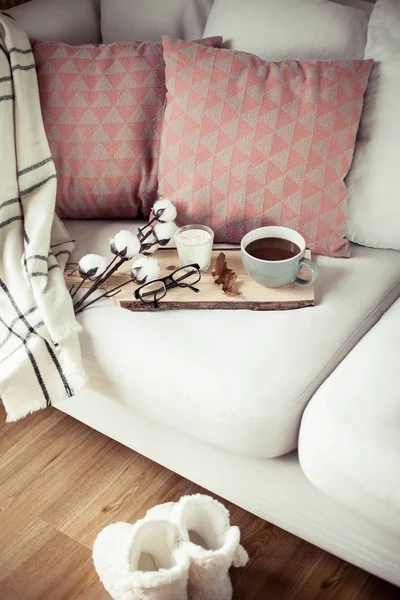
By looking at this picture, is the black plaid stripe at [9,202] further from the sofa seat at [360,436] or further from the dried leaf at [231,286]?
the sofa seat at [360,436]

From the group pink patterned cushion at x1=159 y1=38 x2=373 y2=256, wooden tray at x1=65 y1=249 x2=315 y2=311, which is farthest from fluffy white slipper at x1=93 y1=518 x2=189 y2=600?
pink patterned cushion at x1=159 y1=38 x2=373 y2=256

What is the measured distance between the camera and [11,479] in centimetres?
147

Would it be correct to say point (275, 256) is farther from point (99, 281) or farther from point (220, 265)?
point (99, 281)

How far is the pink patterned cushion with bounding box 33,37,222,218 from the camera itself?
1.43 metres

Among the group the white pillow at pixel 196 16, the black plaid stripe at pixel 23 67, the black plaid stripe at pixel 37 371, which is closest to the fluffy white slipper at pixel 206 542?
the black plaid stripe at pixel 37 371

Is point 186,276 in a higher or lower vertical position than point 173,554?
higher

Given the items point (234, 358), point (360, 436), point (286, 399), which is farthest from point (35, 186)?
point (360, 436)

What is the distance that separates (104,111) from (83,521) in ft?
3.05

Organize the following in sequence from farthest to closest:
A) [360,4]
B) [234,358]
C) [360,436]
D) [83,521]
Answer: [360,4] → [83,521] → [234,358] → [360,436]

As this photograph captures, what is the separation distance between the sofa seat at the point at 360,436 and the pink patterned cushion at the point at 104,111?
678mm

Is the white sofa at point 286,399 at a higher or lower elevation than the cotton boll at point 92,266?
lower

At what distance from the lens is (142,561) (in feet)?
3.83

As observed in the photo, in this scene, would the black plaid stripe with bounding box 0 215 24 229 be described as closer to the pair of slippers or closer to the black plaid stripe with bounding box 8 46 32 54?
the black plaid stripe with bounding box 8 46 32 54

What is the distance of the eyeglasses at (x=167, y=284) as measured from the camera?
1.27 metres
